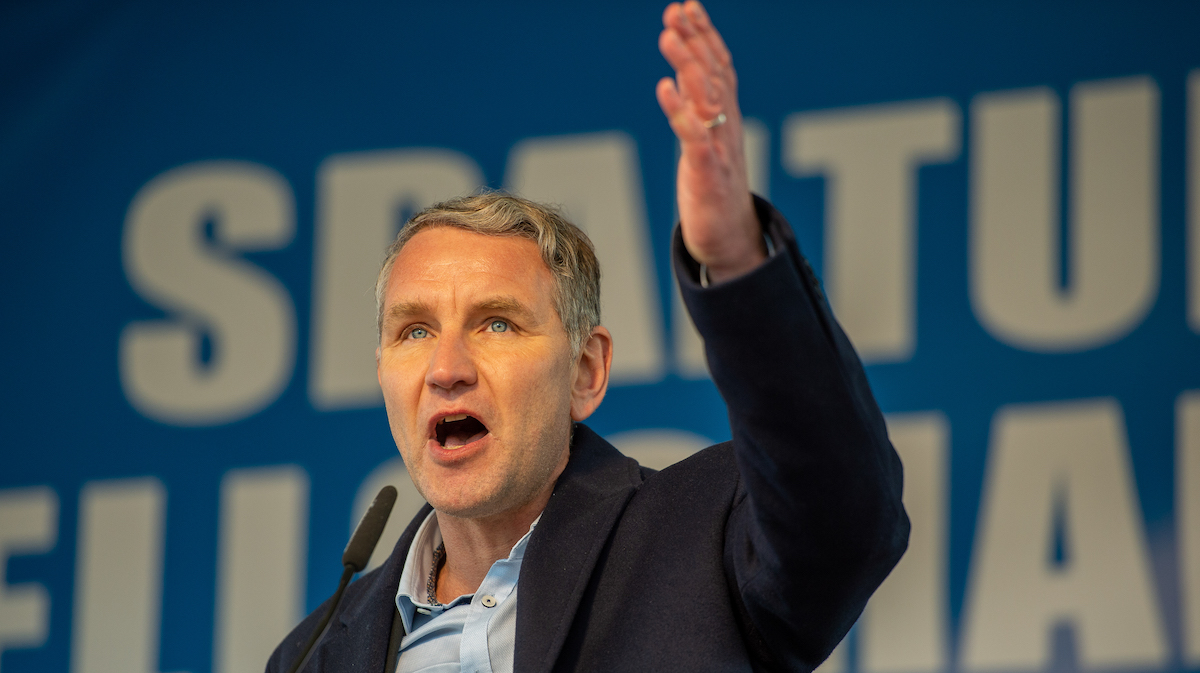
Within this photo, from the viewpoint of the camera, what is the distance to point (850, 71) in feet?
12.3

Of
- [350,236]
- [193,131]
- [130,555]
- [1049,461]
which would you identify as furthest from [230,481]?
[1049,461]

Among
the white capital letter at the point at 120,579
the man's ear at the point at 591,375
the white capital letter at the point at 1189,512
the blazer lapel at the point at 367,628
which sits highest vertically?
the man's ear at the point at 591,375

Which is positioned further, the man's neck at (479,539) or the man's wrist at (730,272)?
the man's neck at (479,539)

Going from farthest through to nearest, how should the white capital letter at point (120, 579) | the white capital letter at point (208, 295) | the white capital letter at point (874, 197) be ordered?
1. the white capital letter at point (208, 295)
2. the white capital letter at point (120, 579)
3. the white capital letter at point (874, 197)

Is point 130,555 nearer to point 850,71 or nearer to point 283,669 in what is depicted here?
point 283,669

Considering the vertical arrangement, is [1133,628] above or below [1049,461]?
below

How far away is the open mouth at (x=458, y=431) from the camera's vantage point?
6.31 ft

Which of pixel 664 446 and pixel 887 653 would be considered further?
pixel 664 446

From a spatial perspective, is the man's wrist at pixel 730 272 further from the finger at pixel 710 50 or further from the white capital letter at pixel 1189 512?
the white capital letter at pixel 1189 512

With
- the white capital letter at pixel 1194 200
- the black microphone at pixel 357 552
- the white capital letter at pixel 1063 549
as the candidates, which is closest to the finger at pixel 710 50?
the black microphone at pixel 357 552

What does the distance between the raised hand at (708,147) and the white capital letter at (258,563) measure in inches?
108

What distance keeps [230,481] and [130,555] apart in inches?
14.2

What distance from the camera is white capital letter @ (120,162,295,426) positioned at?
4.05m

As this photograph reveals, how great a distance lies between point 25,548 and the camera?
403 cm
